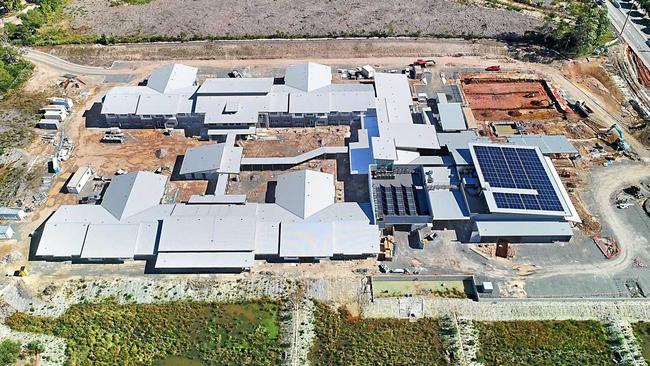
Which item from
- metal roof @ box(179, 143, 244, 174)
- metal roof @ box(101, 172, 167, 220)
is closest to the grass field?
metal roof @ box(179, 143, 244, 174)

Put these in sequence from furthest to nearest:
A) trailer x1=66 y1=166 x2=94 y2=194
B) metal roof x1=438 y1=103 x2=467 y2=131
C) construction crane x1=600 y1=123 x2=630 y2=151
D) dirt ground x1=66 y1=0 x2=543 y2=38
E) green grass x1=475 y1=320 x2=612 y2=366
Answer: dirt ground x1=66 y1=0 x2=543 y2=38 < metal roof x1=438 y1=103 x2=467 y2=131 < construction crane x1=600 y1=123 x2=630 y2=151 < trailer x1=66 y1=166 x2=94 y2=194 < green grass x1=475 y1=320 x2=612 y2=366

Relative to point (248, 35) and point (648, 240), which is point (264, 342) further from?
point (248, 35)

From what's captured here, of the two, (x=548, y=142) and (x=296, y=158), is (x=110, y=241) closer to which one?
(x=296, y=158)

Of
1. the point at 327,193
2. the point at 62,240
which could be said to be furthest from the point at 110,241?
the point at 327,193

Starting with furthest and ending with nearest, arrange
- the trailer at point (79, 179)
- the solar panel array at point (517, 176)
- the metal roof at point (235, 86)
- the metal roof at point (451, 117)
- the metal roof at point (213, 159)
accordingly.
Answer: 1. the metal roof at point (235, 86)
2. the metal roof at point (451, 117)
3. the metal roof at point (213, 159)
4. the trailer at point (79, 179)
5. the solar panel array at point (517, 176)

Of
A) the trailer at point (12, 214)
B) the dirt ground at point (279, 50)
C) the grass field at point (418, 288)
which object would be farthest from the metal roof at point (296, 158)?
the trailer at point (12, 214)

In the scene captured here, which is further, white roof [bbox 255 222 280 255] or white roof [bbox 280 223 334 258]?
white roof [bbox 255 222 280 255]

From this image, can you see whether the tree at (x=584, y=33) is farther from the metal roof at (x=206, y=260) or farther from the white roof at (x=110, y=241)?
the white roof at (x=110, y=241)

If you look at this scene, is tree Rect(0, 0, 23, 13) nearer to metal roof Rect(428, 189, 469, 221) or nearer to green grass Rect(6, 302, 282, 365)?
green grass Rect(6, 302, 282, 365)
